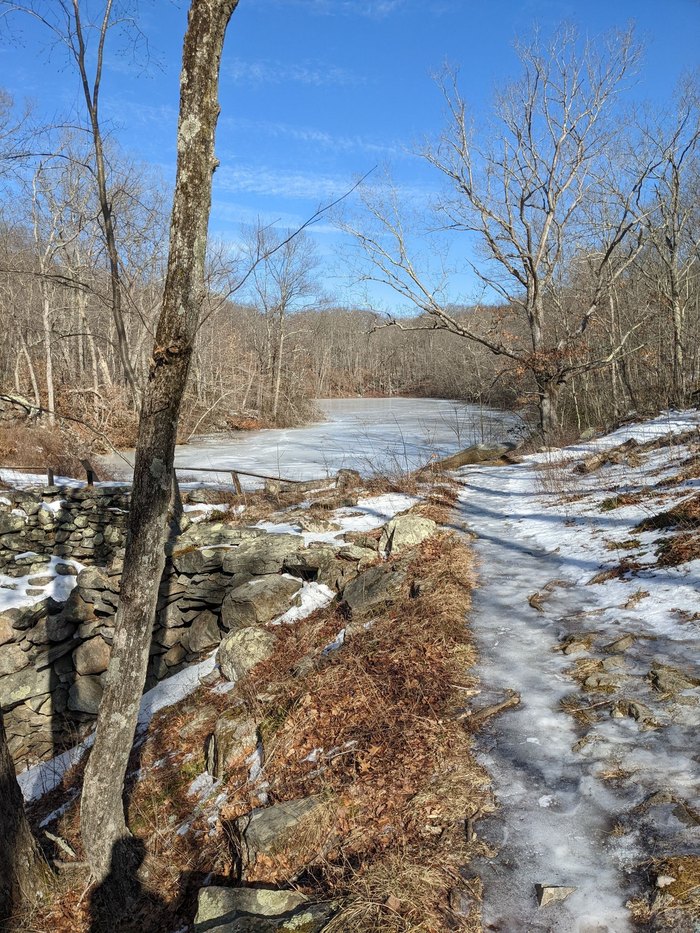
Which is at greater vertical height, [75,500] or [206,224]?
[206,224]

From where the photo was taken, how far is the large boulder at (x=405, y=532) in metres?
7.16

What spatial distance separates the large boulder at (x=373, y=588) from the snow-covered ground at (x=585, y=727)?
2.84ft

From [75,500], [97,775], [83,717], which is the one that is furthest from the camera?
[75,500]

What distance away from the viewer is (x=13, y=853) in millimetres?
3498

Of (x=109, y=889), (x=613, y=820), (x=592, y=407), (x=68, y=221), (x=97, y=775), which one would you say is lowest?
(x=109, y=889)

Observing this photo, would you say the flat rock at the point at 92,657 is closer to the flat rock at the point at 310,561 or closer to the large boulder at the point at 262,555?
the large boulder at the point at 262,555

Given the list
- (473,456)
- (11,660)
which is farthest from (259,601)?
(473,456)

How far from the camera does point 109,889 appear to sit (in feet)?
12.0

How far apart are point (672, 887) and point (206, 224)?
153 inches

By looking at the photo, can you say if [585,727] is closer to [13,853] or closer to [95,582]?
[13,853]

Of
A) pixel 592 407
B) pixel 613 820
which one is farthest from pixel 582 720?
pixel 592 407

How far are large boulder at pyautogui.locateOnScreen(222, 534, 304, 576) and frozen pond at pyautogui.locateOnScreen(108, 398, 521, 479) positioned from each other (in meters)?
4.83

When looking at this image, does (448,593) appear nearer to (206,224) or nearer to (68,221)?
(206,224)

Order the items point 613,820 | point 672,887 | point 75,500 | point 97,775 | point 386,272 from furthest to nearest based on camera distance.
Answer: point 386,272
point 75,500
point 97,775
point 613,820
point 672,887
